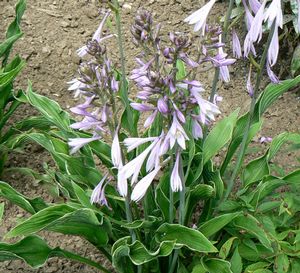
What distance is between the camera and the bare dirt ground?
12.1 ft

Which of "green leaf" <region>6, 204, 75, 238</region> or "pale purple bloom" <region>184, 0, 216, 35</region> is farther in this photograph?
"green leaf" <region>6, 204, 75, 238</region>

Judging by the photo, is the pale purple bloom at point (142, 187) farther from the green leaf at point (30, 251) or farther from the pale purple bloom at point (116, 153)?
the green leaf at point (30, 251)

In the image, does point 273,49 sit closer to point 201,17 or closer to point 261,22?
point 261,22

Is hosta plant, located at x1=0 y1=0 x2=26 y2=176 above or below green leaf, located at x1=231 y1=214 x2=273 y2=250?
above

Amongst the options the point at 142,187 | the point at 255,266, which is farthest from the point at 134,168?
the point at 255,266

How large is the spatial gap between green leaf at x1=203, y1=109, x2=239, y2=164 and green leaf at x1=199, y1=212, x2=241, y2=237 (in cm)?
33

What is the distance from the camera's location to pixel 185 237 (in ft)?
8.41

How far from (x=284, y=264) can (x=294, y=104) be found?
1.88m

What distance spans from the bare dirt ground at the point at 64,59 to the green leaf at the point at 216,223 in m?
0.83

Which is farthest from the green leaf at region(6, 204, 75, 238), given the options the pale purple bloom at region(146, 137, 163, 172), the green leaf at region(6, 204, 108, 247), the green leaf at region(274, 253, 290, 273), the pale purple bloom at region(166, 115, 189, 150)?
the green leaf at region(274, 253, 290, 273)

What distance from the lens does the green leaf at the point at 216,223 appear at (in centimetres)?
264

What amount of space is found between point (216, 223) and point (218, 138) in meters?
0.46

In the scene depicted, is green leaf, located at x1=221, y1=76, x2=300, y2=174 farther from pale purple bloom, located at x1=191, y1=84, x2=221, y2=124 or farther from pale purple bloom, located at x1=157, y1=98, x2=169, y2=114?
pale purple bloom, located at x1=157, y1=98, x2=169, y2=114

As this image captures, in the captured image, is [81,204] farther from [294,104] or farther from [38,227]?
[294,104]
